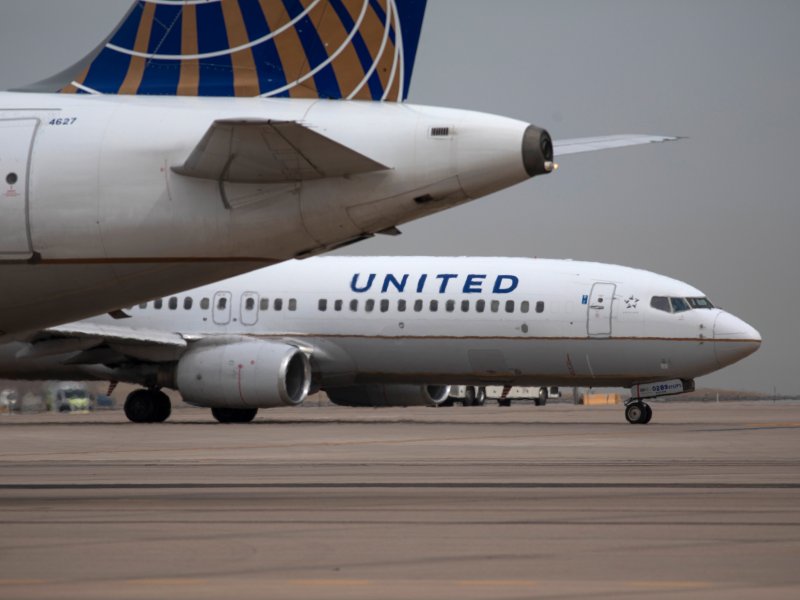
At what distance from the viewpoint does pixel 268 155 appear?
12.9m

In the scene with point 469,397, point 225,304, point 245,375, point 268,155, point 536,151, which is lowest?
point 469,397

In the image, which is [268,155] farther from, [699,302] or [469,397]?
[469,397]

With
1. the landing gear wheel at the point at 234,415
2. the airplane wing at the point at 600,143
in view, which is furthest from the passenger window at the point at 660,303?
the airplane wing at the point at 600,143

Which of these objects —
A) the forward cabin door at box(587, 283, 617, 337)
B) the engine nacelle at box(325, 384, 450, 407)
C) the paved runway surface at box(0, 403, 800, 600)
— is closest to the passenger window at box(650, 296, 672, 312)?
the forward cabin door at box(587, 283, 617, 337)

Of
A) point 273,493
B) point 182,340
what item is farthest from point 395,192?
point 182,340

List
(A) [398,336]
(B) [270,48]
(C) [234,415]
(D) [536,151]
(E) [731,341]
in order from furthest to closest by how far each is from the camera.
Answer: (C) [234,415], (A) [398,336], (E) [731,341], (B) [270,48], (D) [536,151]

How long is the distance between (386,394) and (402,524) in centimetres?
2673

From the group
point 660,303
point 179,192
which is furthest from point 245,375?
point 179,192

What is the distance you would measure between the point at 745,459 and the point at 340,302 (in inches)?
692

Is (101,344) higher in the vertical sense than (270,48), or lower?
lower

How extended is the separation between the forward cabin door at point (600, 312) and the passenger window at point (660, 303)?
3.00 ft

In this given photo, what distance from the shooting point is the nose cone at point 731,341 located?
32438 mm

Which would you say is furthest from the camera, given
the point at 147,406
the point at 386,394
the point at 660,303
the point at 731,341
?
the point at 386,394

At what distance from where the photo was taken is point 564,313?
33.0 m
